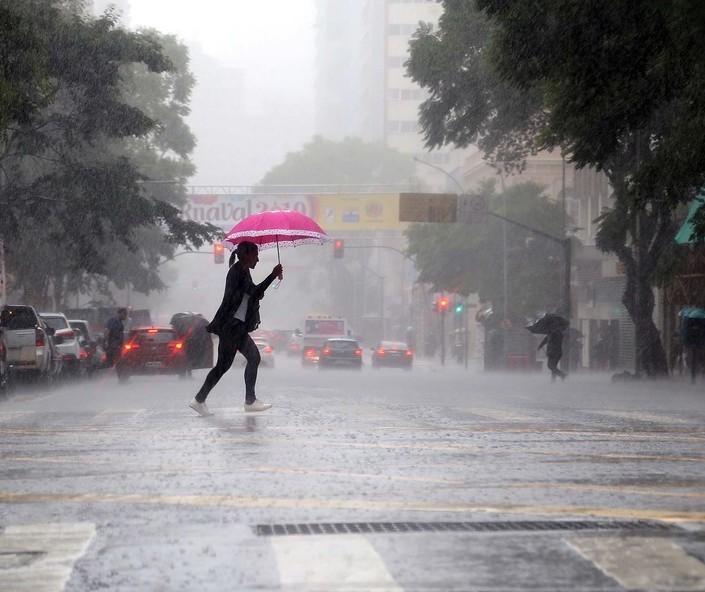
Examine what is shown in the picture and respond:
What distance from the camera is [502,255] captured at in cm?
6266

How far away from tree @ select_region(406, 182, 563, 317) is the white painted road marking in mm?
52738

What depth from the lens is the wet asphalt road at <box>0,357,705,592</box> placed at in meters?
5.86

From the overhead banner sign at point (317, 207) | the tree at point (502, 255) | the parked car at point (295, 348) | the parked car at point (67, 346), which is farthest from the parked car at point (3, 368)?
the parked car at point (295, 348)

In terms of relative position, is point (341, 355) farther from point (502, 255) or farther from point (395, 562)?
point (395, 562)

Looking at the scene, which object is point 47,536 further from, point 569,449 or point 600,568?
point 569,449

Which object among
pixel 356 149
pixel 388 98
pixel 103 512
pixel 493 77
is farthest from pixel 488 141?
pixel 388 98

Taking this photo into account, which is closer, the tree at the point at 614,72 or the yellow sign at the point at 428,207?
the tree at the point at 614,72

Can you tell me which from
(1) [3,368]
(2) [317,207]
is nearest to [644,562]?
(1) [3,368]

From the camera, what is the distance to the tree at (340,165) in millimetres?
128000

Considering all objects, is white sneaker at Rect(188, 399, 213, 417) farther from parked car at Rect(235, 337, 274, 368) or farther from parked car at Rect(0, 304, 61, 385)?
parked car at Rect(235, 337, 274, 368)

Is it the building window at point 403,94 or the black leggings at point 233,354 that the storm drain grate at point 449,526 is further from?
the building window at point 403,94

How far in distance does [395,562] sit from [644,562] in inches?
39.1

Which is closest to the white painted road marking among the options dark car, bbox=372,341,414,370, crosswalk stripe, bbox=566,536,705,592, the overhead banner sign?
crosswalk stripe, bbox=566,536,705,592

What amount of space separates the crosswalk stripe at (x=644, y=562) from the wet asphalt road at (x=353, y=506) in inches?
0.5
